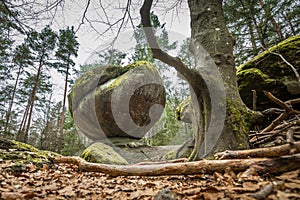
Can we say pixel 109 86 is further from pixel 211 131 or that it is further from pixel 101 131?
pixel 211 131

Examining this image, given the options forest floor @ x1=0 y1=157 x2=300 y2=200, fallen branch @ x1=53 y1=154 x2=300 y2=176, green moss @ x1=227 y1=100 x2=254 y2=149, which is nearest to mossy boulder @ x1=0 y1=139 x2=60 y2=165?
fallen branch @ x1=53 y1=154 x2=300 y2=176

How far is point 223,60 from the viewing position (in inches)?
115

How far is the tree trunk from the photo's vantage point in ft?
8.05

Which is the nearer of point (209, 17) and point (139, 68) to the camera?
point (209, 17)

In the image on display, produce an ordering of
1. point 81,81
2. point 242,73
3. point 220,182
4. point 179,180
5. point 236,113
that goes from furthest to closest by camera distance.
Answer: point 81,81
point 242,73
point 236,113
point 179,180
point 220,182

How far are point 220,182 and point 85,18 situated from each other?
12.8 ft

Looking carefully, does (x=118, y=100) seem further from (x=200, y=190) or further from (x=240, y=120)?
(x=200, y=190)

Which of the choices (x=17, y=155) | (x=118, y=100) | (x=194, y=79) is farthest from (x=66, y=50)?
(x=194, y=79)

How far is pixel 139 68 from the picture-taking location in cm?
1030

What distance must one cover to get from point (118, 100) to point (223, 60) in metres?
7.24

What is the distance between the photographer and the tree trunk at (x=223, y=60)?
2455 millimetres

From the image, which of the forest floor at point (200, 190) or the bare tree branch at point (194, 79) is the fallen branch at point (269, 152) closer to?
the forest floor at point (200, 190)

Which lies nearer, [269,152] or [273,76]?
[269,152]

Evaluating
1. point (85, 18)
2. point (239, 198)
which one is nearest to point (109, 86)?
point (85, 18)
